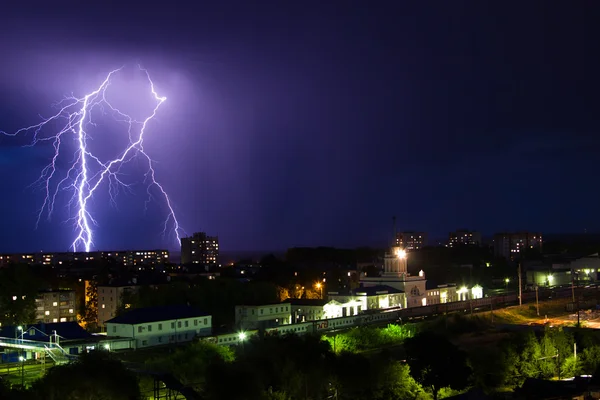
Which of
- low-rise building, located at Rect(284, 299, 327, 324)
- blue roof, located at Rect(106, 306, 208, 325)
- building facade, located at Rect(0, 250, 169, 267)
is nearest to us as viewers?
blue roof, located at Rect(106, 306, 208, 325)

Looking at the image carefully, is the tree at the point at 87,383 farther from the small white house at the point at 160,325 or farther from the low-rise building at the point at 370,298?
the low-rise building at the point at 370,298

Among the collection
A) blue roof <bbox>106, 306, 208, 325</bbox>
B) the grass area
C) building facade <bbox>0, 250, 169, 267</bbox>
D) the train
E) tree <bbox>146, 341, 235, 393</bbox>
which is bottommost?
the grass area

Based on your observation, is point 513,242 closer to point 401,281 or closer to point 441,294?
point 441,294

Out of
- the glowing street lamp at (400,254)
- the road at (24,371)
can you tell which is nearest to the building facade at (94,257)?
the glowing street lamp at (400,254)

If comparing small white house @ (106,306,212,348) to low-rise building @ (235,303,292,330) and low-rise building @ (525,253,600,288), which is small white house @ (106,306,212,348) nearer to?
low-rise building @ (235,303,292,330)

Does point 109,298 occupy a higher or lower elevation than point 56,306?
higher

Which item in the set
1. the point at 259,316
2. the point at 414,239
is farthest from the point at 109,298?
the point at 414,239

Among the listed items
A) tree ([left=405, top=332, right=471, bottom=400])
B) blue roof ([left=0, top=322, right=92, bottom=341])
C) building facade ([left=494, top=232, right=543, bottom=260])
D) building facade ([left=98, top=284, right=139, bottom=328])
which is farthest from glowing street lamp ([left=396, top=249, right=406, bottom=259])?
building facade ([left=494, top=232, right=543, bottom=260])
